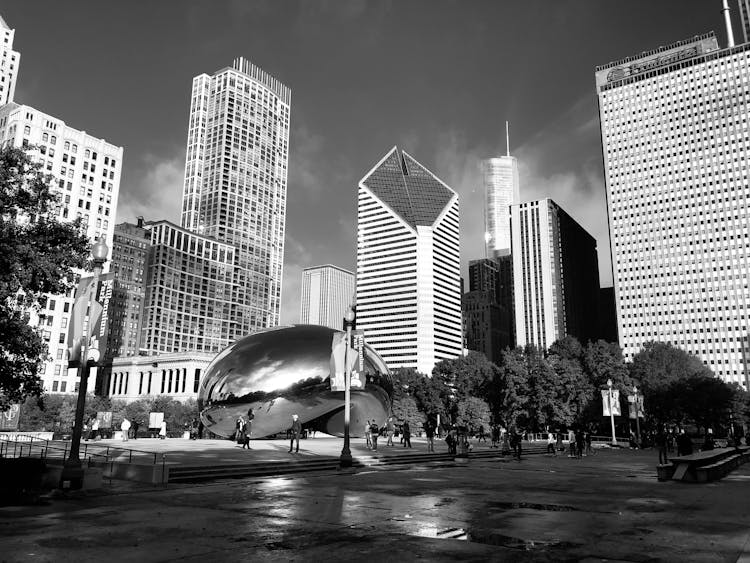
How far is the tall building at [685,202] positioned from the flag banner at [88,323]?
189028 mm

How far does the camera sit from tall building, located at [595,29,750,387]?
17638 centimetres

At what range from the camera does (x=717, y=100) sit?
18150 cm

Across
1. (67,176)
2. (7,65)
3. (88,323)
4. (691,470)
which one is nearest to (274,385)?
(88,323)

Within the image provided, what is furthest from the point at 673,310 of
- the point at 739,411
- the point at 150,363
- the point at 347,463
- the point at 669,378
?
the point at 347,463

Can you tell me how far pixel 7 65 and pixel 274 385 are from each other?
198m

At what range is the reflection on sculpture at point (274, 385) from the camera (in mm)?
41312

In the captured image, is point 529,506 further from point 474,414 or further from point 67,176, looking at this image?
point 67,176

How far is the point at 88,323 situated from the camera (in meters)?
18.6

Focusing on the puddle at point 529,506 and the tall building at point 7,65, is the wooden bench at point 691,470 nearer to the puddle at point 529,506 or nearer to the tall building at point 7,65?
the puddle at point 529,506

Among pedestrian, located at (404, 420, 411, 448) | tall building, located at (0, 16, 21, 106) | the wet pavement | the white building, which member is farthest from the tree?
tall building, located at (0, 16, 21, 106)

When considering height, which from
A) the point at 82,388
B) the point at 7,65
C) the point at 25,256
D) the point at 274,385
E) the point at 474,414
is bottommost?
the point at 474,414

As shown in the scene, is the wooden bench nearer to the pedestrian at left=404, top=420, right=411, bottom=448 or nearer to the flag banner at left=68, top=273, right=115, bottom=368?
the flag banner at left=68, top=273, right=115, bottom=368

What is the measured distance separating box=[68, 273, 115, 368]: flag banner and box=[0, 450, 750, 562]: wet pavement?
439 centimetres

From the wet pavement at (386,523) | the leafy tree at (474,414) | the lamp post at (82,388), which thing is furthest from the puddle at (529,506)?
the leafy tree at (474,414)
